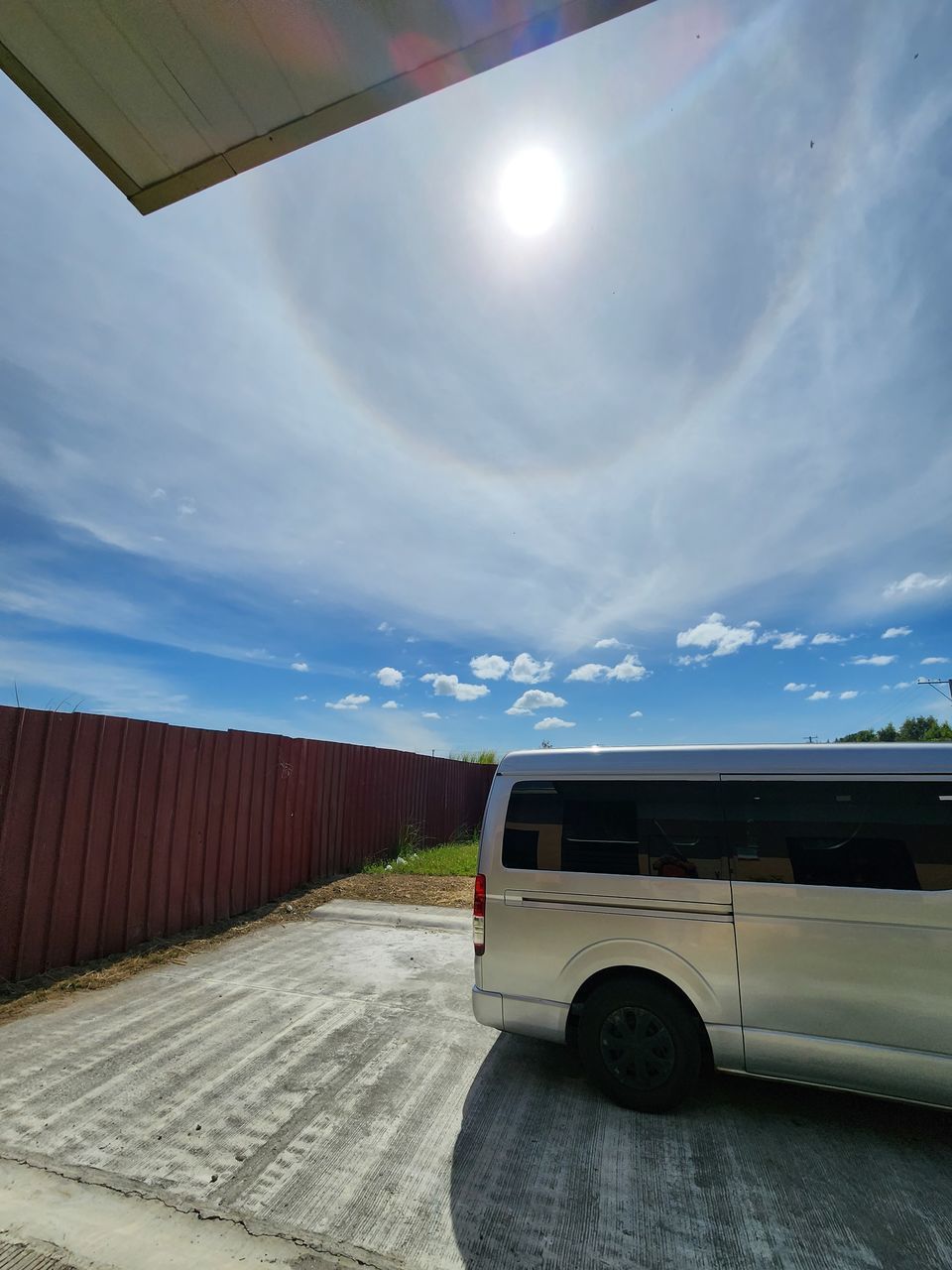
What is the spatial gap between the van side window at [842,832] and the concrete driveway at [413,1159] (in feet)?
4.28

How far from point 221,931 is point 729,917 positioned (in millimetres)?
6015

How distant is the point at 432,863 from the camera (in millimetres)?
11367

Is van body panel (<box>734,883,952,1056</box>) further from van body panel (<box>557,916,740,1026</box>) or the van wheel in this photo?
the van wheel

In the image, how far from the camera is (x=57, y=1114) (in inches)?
124

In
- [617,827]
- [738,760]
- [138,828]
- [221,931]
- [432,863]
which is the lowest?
[221,931]

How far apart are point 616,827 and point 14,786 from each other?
5023 mm

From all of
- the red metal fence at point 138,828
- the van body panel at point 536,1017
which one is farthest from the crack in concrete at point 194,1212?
the red metal fence at point 138,828

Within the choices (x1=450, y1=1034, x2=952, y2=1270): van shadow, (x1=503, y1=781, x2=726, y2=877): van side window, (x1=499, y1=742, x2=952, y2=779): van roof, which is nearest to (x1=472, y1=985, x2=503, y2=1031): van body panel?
(x1=450, y1=1034, x2=952, y2=1270): van shadow

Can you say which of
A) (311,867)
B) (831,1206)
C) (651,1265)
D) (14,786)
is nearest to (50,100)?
(14,786)

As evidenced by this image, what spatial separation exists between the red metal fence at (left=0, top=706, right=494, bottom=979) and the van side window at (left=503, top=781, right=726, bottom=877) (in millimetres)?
4310

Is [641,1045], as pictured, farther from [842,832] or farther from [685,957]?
[842,832]

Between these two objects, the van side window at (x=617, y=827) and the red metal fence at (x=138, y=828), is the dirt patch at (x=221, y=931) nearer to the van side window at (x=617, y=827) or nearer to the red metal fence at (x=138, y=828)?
the red metal fence at (x=138, y=828)

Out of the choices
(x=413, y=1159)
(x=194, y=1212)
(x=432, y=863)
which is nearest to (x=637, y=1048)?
(x=413, y=1159)

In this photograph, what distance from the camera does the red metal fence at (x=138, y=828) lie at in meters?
5.04
